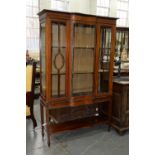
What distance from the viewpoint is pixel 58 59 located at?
8.61 feet

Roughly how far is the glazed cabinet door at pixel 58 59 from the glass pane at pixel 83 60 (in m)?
0.15

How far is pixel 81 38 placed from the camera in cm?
274

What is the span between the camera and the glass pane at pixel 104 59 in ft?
9.50

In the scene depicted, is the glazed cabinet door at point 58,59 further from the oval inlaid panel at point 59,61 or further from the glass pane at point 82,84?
the glass pane at point 82,84
